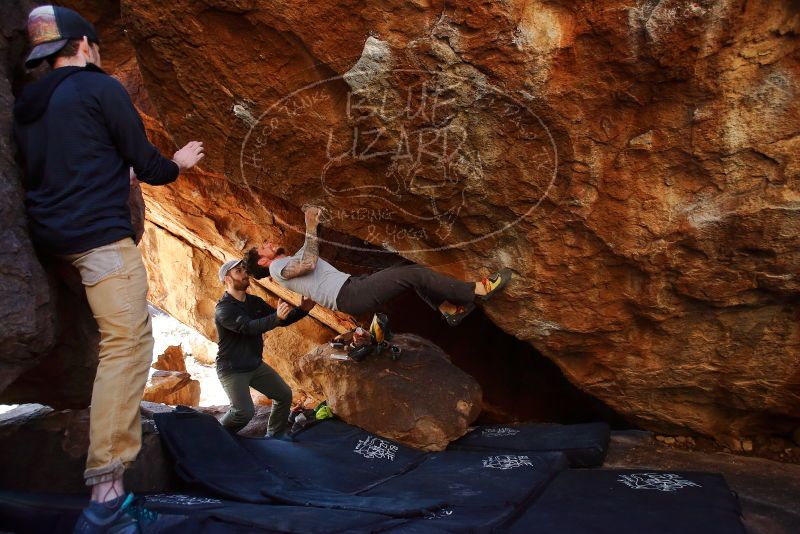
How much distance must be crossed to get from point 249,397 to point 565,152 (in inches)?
121

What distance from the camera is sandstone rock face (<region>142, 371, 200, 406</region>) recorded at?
9.30m

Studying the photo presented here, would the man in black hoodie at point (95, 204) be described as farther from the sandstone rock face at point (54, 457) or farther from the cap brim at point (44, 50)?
the sandstone rock face at point (54, 457)

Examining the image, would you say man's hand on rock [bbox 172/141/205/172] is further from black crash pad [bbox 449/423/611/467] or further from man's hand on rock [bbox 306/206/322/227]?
black crash pad [bbox 449/423/611/467]

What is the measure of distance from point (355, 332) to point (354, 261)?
1.28 metres

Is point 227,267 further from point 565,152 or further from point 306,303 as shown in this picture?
point 565,152

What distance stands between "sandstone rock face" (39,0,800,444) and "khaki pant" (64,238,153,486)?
1400mm

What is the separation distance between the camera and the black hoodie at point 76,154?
238 centimetres

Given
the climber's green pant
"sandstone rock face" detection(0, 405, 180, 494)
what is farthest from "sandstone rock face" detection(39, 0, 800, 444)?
"sandstone rock face" detection(0, 405, 180, 494)

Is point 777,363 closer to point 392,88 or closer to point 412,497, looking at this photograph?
point 412,497

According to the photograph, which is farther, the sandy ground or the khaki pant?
the sandy ground

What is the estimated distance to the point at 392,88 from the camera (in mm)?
3145

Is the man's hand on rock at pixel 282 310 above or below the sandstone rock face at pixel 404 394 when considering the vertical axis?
above

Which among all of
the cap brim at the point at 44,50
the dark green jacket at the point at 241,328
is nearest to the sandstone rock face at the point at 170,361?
the dark green jacket at the point at 241,328

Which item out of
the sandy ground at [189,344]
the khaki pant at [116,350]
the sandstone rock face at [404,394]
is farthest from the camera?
the sandy ground at [189,344]
